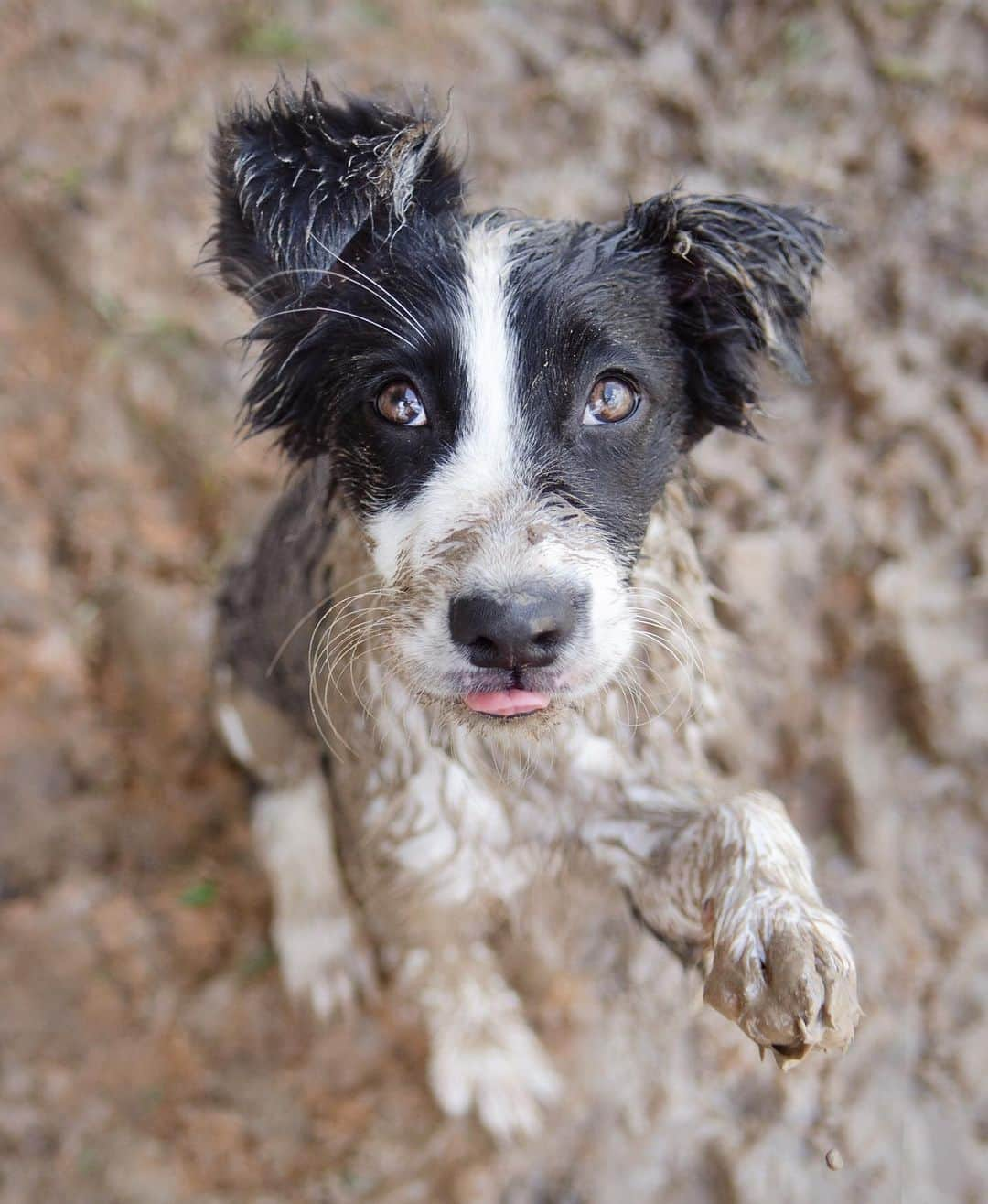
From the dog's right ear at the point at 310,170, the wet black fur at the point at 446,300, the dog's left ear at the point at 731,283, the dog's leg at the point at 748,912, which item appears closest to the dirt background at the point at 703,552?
the dog's left ear at the point at 731,283

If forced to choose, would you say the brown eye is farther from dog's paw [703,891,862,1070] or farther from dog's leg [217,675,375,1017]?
dog's leg [217,675,375,1017]

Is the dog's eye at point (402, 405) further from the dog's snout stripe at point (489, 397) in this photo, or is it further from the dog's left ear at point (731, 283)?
the dog's left ear at point (731, 283)

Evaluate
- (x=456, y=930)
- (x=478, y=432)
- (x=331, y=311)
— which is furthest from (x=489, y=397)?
(x=456, y=930)

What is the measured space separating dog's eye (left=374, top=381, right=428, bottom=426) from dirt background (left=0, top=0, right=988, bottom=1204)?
792 millimetres

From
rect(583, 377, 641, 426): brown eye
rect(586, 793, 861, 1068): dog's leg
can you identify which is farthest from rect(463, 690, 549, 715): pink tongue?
rect(583, 377, 641, 426): brown eye

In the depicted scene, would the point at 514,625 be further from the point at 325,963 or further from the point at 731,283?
the point at 325,963

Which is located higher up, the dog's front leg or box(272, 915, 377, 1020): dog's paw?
the dog's front leg

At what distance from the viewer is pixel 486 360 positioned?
2.19m

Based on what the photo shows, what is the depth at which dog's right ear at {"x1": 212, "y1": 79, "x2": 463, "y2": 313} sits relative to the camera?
7.05 ft

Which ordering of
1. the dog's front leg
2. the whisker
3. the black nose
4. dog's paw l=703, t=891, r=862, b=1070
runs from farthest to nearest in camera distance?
the dog's front leg, the whisker, the black nose, dog's paw l=703, t=891, r=862, b=1070

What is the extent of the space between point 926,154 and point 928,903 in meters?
2.96

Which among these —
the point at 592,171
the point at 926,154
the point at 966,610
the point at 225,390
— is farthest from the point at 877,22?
the point at 225,390

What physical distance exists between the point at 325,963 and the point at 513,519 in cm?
206

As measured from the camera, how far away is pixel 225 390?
4484 mm
